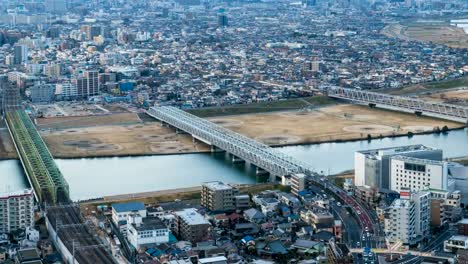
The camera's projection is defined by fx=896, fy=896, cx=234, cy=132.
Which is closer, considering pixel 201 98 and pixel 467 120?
pixel 467 120

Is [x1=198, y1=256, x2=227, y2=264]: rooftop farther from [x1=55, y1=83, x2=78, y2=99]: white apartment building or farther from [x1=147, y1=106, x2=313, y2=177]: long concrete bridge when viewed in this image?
[x1=55, y1=83, x2=78, y2=99]: white apartment building

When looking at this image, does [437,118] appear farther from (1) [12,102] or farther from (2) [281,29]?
(2) [281,29]

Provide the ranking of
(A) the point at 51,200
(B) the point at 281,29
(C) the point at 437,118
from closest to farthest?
(A) the point at 51,200 → (C) the point at 437,118 → (B) the point at 281,29

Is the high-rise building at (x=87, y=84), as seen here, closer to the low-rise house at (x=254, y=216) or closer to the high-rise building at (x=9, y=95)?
the high-rise building at (x=9, y=95)

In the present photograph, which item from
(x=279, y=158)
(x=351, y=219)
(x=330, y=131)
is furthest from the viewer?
(x=330, y=131)

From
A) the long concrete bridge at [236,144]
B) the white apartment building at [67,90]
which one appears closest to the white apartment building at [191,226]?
the long concrete bridge at [236,144]

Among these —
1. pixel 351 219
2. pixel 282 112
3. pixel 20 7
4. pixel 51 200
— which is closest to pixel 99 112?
pixel 282 112
